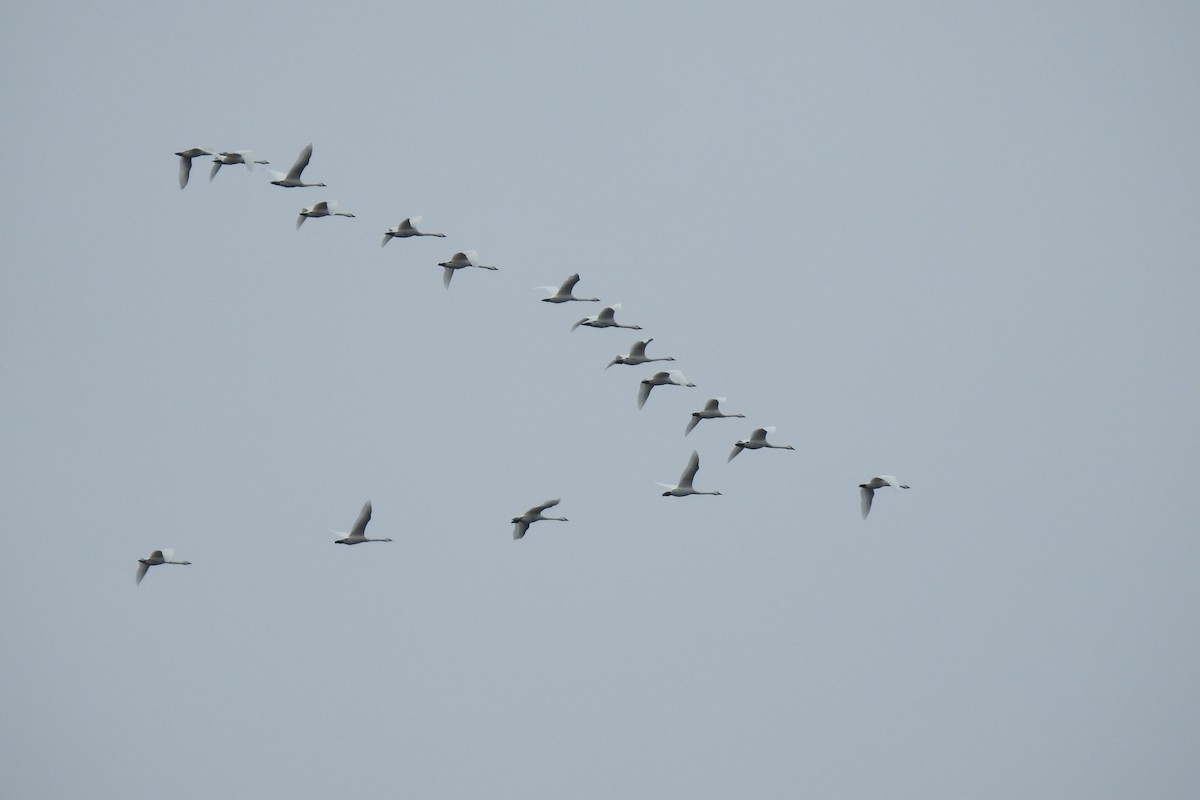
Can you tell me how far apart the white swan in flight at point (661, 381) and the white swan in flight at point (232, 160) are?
1558cm

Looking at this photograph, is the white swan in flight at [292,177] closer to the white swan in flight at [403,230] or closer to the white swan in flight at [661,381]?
the white swan in flight at [403,230]

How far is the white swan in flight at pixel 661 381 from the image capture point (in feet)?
268

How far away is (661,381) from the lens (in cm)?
8275

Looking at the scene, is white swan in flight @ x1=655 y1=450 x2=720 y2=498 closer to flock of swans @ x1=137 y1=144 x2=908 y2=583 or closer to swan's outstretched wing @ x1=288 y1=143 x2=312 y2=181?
flock of swans @ x1=137 y1=144 x2=908 y2=583

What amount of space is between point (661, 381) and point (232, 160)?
17360 mm

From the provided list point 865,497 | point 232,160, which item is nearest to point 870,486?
point 865,497

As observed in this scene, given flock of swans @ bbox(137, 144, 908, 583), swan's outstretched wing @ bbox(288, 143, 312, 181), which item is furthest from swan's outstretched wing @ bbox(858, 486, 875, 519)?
swan's outstretched wing @ bbox(288, 143, 312, 181)

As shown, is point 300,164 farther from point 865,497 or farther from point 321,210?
point 865,497

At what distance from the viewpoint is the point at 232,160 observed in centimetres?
8381

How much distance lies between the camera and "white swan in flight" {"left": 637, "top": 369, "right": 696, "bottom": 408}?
81706mm

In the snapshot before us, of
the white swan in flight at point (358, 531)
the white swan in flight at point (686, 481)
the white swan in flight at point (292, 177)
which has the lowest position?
the white swan in flight at point (358, 531)

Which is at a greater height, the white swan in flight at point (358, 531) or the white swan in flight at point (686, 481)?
the white swan in flight at point (686, 481)

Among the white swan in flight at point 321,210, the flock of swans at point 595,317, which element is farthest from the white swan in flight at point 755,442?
the white swan in flight at point 321,210

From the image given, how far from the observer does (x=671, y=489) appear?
273ft
